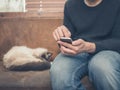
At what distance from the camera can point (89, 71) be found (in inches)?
61.8

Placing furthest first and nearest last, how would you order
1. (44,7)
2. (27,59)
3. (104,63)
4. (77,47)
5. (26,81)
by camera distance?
(44,7), (27,59), (26,81), (77,47), (104,63)

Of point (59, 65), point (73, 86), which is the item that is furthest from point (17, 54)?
point (73, 86)

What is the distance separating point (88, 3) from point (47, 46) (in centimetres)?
61

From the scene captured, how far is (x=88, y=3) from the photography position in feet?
6.13

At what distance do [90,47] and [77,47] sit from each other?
87mm

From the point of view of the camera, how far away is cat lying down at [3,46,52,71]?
75.7 inches

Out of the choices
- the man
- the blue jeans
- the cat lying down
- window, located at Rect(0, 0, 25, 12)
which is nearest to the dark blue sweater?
the man

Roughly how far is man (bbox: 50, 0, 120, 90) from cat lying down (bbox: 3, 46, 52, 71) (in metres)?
0.23

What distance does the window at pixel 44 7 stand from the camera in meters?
2.40

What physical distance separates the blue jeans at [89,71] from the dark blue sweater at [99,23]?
5.1 inches

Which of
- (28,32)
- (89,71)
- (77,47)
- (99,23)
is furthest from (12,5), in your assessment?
(89,71)

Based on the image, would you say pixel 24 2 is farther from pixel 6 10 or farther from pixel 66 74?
pixel 66 74

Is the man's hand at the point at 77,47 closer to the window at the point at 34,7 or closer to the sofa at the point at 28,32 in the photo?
the sofa at the point at 28,32

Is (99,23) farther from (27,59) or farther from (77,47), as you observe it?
(27,59)
